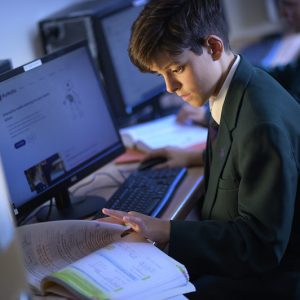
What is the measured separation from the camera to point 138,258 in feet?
4.14

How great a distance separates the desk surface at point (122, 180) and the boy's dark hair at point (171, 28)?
389mm

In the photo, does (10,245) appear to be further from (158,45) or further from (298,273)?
(298,273)

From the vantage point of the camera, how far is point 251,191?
1.31 meters

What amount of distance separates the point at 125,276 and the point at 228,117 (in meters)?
0.47

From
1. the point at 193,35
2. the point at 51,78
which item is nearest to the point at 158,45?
the point at 193,35

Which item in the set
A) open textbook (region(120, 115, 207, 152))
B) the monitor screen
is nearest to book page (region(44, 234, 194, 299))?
open textbook (region(120, 115, 207, 152))

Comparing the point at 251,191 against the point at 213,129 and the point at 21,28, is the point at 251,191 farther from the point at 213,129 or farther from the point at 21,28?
the point at 21,28

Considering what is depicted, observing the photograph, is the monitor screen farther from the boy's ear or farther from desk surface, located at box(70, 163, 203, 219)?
the boy's ear

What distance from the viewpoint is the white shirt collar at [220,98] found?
147 cm

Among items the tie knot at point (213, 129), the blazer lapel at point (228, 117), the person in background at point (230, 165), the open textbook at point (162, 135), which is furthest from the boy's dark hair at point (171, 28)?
the open textbook at point (162, 135)

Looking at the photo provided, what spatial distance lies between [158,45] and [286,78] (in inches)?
43.6

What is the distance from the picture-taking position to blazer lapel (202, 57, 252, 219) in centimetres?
142

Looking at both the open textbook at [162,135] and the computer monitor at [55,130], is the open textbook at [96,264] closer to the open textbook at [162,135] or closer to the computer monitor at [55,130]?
the computer monitor at [55,130]

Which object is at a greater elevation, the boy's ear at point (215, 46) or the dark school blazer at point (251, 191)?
the boy's ear at point (215, 46)
